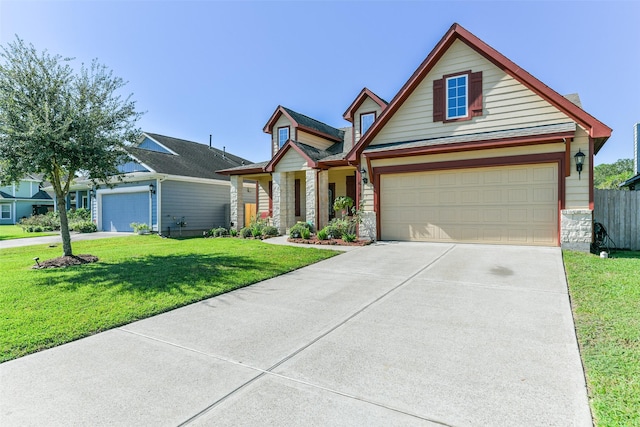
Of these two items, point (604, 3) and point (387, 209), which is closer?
point (604, 3)

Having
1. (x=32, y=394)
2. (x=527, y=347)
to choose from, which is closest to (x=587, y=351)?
(x=527, y=347)

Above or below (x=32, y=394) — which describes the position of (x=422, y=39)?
above

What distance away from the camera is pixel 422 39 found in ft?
40.1

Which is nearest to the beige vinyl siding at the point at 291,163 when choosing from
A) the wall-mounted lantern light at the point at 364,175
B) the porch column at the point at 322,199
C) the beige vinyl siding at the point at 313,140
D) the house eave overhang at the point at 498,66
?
the porch column at the point at 322,199

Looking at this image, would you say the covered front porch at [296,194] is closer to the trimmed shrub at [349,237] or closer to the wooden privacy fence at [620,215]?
the trimmed shrub at [349,237]

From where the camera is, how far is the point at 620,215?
9.75 m

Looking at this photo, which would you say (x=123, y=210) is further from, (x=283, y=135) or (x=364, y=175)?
(x=364, y=175)

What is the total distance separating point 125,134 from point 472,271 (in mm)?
10269

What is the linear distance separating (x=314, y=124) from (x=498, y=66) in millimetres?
9667

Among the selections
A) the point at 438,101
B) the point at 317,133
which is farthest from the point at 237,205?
the point at 438,101

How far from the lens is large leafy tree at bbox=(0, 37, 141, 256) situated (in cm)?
795

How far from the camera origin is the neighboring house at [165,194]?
57.5ft

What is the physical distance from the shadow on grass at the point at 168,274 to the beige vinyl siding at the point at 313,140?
30.4ft

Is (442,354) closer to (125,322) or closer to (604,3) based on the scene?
(125,322)
